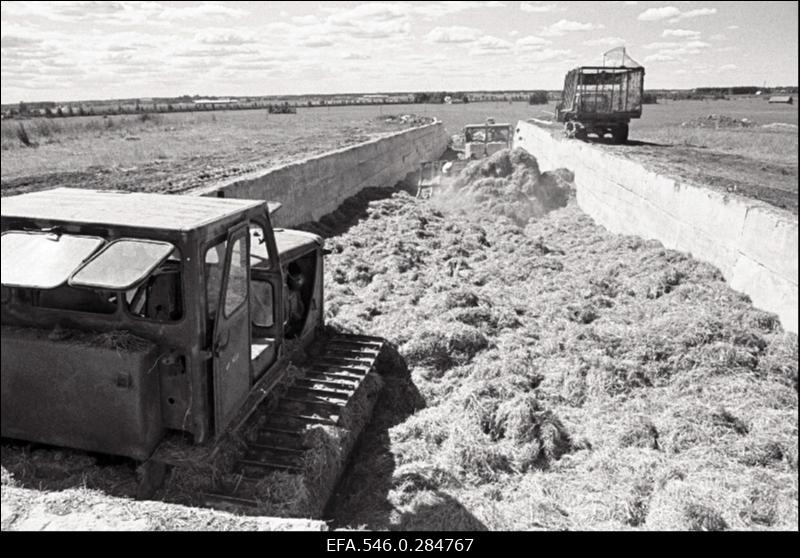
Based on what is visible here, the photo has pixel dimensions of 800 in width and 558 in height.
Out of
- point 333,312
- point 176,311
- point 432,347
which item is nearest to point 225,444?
point 176,311

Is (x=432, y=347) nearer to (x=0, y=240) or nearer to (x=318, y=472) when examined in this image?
(x=318, y=472)

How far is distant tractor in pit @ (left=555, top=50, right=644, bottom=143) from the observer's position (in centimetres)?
2588

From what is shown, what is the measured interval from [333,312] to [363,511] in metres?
4.61

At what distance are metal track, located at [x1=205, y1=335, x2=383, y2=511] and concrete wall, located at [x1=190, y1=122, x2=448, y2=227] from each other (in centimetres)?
478

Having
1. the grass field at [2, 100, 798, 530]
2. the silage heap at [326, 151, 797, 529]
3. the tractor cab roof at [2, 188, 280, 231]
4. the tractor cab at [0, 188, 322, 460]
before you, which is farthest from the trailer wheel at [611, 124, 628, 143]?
the tractor cab at [0, 188, 322, 460]

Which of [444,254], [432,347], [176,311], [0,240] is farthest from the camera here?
[444,254]

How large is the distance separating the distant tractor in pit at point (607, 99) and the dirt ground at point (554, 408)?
1429 cm

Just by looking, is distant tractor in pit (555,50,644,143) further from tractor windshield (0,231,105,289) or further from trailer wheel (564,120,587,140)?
tractor windshield (0,231,105,289)

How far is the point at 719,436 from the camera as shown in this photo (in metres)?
6.88

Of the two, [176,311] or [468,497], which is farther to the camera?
[468,497]

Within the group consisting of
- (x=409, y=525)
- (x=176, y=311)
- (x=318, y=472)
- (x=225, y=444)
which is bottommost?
(x=409, y=525)

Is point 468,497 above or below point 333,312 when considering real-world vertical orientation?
below

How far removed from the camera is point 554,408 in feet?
25.0

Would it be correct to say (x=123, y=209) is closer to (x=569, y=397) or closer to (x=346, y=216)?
(x=569, y=397)
